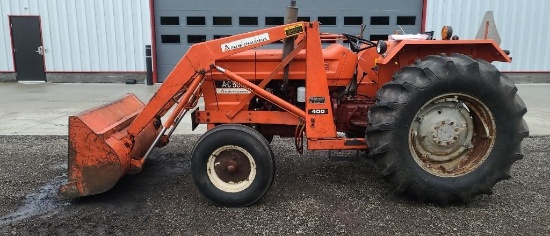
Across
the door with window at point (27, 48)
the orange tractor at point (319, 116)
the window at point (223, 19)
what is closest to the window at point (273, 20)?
the window at point (223, 19)

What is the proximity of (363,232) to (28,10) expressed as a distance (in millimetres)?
11807

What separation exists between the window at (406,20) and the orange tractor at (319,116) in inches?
301

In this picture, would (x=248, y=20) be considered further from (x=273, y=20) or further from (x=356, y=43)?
(x=356, y=43)

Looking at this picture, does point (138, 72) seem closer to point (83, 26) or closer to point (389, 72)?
point (83, 26)

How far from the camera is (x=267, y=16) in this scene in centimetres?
1123

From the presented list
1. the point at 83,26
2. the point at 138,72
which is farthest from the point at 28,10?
the point at 138,72

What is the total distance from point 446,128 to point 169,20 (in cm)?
925

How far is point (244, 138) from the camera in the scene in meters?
3.63

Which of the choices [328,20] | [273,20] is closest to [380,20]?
[328,20]

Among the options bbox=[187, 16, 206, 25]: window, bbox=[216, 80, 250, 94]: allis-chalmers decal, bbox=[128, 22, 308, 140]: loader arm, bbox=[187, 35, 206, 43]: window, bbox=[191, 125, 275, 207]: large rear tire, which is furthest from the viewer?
bbox=[187, 35, 206, 43]: window

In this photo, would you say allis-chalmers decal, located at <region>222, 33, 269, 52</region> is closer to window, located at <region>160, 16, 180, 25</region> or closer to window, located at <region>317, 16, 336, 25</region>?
window, located at <region>317, 16, 336, 25</region>

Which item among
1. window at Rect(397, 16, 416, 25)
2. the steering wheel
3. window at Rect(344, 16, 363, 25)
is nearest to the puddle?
the steering wheel

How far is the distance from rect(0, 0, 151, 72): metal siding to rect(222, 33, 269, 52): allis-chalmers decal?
27.6 ft

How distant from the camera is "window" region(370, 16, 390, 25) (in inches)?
443
